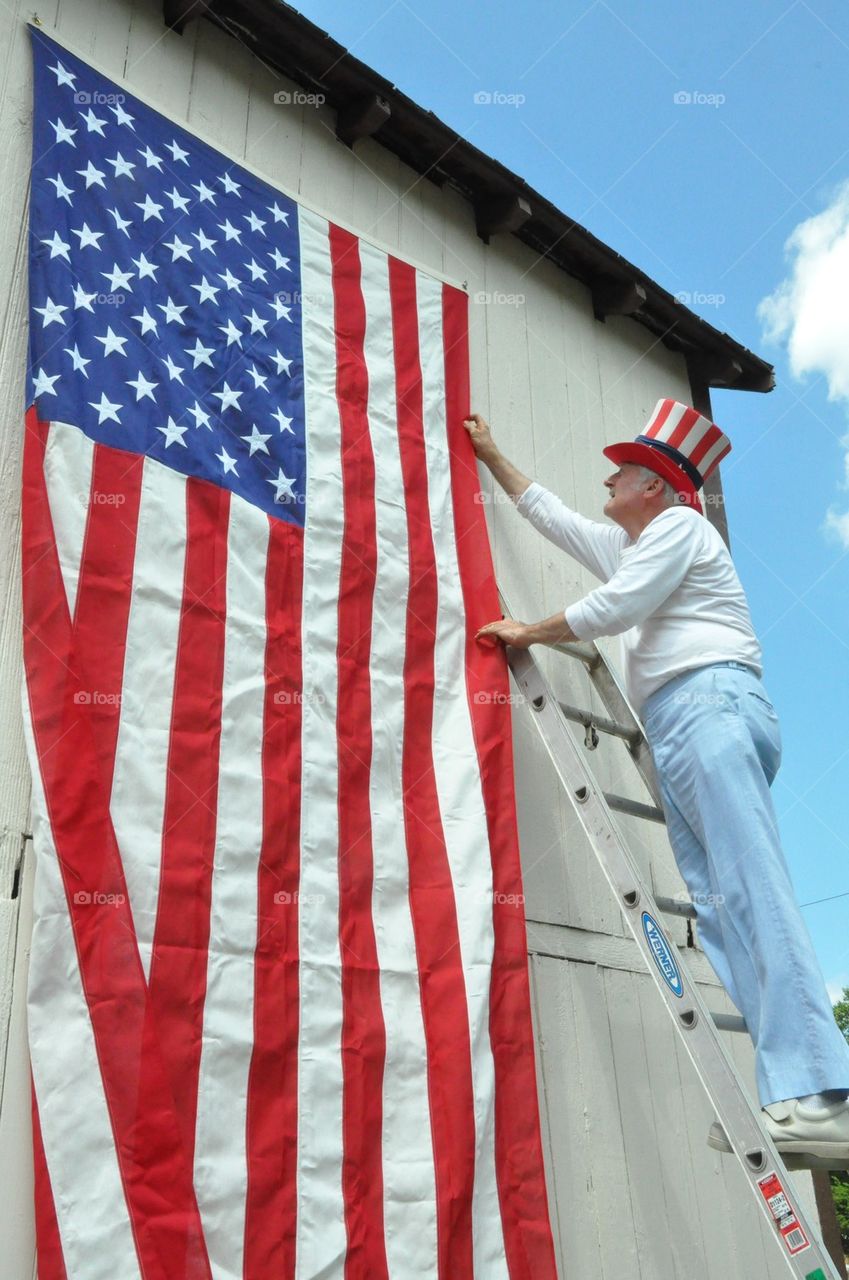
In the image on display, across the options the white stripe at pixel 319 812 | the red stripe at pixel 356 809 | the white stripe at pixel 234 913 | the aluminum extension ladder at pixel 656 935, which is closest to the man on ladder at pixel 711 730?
the aluminum extension ladder at pixel 656 935

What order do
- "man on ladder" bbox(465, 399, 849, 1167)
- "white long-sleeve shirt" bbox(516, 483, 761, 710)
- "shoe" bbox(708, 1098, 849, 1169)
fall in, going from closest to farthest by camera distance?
"shoe" bbox(708, 1098, 849, 1169), "man on ladder" bbox(465, 399, 849, 1167), "white long-sleeve shirt" bbox(516, 483, 761, 710)

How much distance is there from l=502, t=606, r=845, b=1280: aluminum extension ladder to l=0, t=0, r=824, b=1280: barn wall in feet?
0.98

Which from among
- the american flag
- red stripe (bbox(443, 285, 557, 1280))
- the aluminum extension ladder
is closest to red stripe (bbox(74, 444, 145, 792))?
the american flag

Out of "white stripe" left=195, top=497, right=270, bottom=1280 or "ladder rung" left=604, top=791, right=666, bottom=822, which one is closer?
"white stripe" left=195, top=497, right=270, bottom=1280

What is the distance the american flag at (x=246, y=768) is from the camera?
7.95 ft

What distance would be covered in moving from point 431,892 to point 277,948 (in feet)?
1.79

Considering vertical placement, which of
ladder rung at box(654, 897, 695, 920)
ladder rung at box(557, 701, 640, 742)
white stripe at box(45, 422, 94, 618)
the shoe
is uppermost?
white stripe at box(45, 422, 94, 618)

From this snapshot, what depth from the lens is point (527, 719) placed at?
12.6ft

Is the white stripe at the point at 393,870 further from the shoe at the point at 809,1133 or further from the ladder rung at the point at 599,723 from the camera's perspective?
the shoe at the point at 809,1133

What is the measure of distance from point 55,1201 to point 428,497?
233cm

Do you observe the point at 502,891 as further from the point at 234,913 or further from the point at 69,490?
the point at 69,490

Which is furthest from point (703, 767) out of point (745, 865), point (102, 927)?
point (102, 927)

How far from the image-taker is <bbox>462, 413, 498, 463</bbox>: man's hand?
406cm

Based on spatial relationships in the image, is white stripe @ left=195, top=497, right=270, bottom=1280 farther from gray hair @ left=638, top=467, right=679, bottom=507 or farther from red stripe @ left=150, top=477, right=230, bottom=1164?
gray hair @ left=638, top=467, right=679, bottom=507
